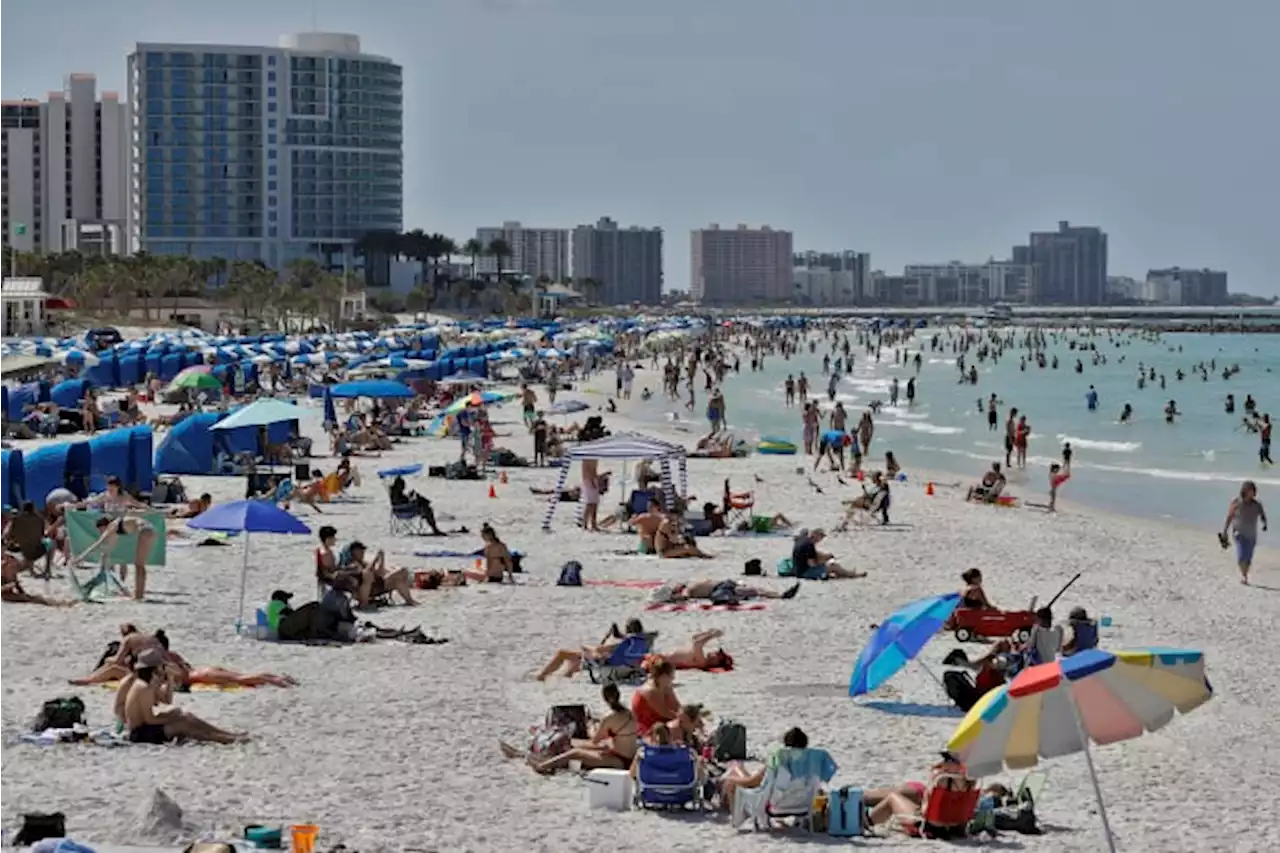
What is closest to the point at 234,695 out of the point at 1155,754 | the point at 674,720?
the point at 674,720

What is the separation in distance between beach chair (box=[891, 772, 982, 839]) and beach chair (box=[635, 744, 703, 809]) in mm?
1173

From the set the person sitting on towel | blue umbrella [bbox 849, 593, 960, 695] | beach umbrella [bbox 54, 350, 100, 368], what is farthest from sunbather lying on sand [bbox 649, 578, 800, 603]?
beach umbrella [bbox 54, 350, 100, 368]

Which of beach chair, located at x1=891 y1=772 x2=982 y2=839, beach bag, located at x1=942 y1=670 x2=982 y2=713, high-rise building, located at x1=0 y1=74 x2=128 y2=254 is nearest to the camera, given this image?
beach chair, located at x1=891 y1=772 x2=982 y2=839

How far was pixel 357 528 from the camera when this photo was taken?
22.1m

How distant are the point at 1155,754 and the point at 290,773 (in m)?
5.08

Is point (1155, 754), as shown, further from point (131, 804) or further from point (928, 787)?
point (131, 804)

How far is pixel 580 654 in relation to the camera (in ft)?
44.4

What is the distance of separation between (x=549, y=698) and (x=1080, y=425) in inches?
1640

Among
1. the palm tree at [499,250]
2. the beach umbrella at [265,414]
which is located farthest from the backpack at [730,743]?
the palm tree at [499,250]

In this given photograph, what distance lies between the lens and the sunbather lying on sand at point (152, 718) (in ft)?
36.6

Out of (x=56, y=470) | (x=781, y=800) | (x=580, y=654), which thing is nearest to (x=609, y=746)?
(x=781, y=800)

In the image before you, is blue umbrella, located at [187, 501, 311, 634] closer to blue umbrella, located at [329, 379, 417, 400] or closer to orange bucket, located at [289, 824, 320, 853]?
orange bucket, located at [289, 824, 320, 853]

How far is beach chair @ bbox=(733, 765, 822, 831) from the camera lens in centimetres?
983

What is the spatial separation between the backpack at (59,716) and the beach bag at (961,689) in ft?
17.9
